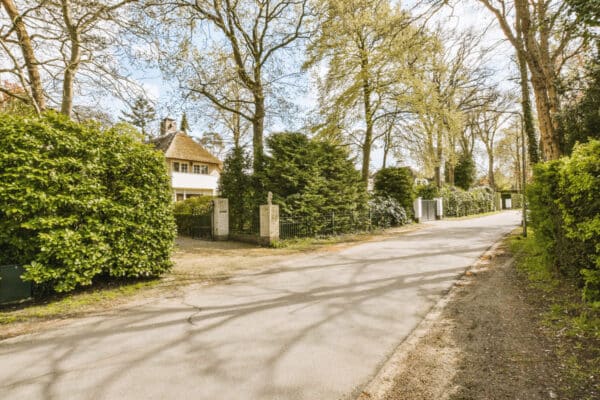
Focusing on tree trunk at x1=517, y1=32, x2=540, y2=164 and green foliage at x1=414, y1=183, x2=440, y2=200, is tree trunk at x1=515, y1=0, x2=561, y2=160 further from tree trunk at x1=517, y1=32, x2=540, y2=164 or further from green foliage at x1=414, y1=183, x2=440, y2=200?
green foliage at x1=414, y1=183, x2=440, y2=200

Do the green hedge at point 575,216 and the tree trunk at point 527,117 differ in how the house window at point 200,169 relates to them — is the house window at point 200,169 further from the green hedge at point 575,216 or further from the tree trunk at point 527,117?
the green hedge at point 575,216

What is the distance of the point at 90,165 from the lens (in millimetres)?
6129

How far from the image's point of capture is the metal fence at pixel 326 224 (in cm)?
1355

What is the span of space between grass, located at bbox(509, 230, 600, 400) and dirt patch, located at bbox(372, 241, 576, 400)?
0.35ft

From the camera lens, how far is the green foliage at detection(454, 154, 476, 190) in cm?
3769

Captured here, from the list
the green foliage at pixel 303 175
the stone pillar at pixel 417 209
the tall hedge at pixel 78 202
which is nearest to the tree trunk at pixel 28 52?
the tall hedge at pixel 78 202

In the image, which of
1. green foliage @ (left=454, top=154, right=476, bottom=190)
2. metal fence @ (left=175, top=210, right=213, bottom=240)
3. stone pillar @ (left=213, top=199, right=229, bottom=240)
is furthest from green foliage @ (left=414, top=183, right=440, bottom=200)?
metal fence @ (left=175, top=210, right=213, bottom=240)

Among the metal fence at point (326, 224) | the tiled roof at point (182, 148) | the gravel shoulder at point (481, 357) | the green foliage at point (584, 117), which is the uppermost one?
the tiled roof at point (182, 148)

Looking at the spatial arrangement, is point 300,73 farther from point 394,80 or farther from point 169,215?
point 169,215

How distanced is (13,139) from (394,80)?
18395mm

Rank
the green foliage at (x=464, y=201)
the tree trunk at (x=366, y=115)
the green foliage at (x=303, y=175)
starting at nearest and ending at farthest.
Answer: the green foliage at (x=303, y=175), the tree trunk at (x=366, y=115), the green foliage at (x=464, y=201)

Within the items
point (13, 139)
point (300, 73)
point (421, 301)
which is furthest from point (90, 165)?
point (300, 73)

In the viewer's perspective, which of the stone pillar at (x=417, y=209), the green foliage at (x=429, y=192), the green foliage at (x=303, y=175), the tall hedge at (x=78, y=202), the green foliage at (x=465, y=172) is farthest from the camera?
the green foliage at (x=465, y=172)

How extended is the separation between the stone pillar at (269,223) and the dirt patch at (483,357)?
8.30 m
